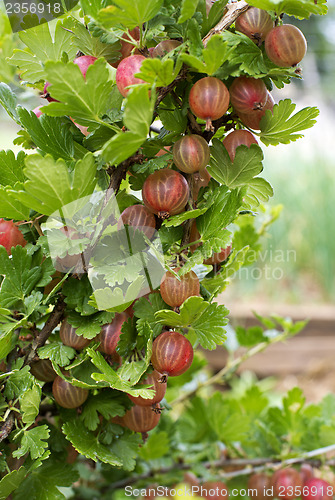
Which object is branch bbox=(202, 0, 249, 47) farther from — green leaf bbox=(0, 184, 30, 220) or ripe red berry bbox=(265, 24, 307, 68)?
green leaf bbox=(0, 184, 30, 220)

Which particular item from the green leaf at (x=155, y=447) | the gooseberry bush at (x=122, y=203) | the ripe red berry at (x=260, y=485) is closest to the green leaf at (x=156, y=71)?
the gooseberry bush at (x=122, y=203)

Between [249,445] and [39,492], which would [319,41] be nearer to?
[249,445]

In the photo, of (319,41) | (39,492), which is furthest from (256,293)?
(319,41)

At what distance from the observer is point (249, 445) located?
649mm

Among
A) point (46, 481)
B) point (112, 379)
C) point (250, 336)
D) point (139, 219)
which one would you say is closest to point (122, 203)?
point (139, 219)

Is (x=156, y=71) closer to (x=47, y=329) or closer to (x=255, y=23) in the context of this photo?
(x=255, y=23)

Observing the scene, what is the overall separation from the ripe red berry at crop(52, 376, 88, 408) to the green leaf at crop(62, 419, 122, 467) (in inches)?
0.6

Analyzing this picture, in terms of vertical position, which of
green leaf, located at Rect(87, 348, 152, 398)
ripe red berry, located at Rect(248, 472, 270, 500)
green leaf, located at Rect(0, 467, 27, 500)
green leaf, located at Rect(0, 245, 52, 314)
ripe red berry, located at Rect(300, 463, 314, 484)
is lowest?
ripe red berry, located at Rect(248, 472, 270, 500)

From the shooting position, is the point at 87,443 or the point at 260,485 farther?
the point at 260,485

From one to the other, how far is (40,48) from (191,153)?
0.52 ft

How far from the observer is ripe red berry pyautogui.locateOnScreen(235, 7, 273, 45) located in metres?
0.32

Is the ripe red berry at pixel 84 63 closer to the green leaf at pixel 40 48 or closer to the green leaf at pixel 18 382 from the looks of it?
the green leaf at pixel 40 48

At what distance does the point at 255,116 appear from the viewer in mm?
347

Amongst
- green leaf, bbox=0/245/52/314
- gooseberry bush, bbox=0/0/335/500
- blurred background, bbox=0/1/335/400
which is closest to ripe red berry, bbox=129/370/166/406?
gooseberry bush, bbox=0/0/335/500
